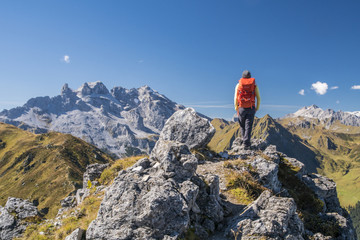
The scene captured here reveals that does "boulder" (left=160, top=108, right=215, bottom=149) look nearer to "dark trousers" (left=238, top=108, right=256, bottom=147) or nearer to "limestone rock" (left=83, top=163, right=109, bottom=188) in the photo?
"dark trousers" (left=238, top=108, right=256, bottom=147)

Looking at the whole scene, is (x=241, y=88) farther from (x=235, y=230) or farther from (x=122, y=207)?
(x=122, y=207)

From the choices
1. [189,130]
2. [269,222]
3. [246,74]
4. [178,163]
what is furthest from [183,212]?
[246,74]

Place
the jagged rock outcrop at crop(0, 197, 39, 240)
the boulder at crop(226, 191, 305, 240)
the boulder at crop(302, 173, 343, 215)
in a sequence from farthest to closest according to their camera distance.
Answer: the boulder at crop(302, 173, 343, 215) → the jagged rock outcrop at crop(0, 197, 39, 240) → the boulder at crop(226, 191, 305, 240)

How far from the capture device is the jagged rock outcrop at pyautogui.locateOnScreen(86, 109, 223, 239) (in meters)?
8.63

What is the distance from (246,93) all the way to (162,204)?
13.9 meters

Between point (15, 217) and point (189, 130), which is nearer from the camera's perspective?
point (15, 217)

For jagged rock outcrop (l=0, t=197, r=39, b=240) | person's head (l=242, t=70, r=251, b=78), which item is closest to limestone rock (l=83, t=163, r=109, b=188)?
jagged rock outcrop (l=0, t=197, r=39, b=240)

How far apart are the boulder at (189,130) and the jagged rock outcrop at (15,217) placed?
1206cm

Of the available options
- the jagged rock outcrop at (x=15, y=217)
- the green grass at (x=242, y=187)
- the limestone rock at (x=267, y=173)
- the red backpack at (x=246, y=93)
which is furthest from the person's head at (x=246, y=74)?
the jagged rock outcrop at (x=15, y=217)

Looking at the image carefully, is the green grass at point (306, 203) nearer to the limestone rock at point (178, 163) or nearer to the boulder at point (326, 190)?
the boulder at point (326, 190)

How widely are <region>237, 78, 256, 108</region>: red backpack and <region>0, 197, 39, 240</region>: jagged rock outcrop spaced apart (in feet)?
59.8

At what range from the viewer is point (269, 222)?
953 centimetres

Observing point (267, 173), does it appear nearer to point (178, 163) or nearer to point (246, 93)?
point (246, 93)

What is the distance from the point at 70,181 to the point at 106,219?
204 meters
